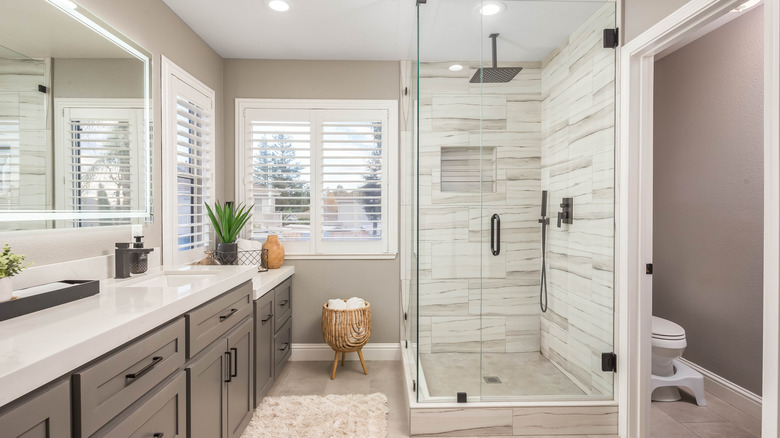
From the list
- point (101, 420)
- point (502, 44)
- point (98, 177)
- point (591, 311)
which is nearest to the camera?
point (101, 420)

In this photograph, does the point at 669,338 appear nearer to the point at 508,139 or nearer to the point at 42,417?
the point at 508,139

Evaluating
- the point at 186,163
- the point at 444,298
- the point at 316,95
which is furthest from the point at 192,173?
the point at 444,298

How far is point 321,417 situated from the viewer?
235cm

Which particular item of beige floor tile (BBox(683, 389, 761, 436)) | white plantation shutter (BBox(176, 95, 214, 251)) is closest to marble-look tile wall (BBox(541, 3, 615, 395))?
beige floor tile (BBox(683, 389, 761, 436))

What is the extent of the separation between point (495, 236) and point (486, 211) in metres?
0.15

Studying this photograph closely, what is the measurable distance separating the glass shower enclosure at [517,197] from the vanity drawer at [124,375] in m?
1.33

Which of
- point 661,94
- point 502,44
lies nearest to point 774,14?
point 502,44

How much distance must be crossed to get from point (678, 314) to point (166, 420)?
3432 mm

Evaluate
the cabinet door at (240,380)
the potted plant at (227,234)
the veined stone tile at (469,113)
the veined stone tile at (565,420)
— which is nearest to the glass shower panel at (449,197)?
the veined stone tile at (469,113)

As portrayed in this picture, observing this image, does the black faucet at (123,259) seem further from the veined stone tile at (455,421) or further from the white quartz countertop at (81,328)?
the veined stone tile at (455,421)

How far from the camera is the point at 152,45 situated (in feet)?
7.57

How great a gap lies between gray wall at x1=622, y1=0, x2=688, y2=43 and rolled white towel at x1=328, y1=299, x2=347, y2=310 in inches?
98.0

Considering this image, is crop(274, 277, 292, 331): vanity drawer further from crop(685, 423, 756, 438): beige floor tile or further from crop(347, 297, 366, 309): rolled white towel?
crop(685, 423, 756, 438): beige floor tile

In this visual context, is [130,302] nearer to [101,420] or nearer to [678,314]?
[101,420]
